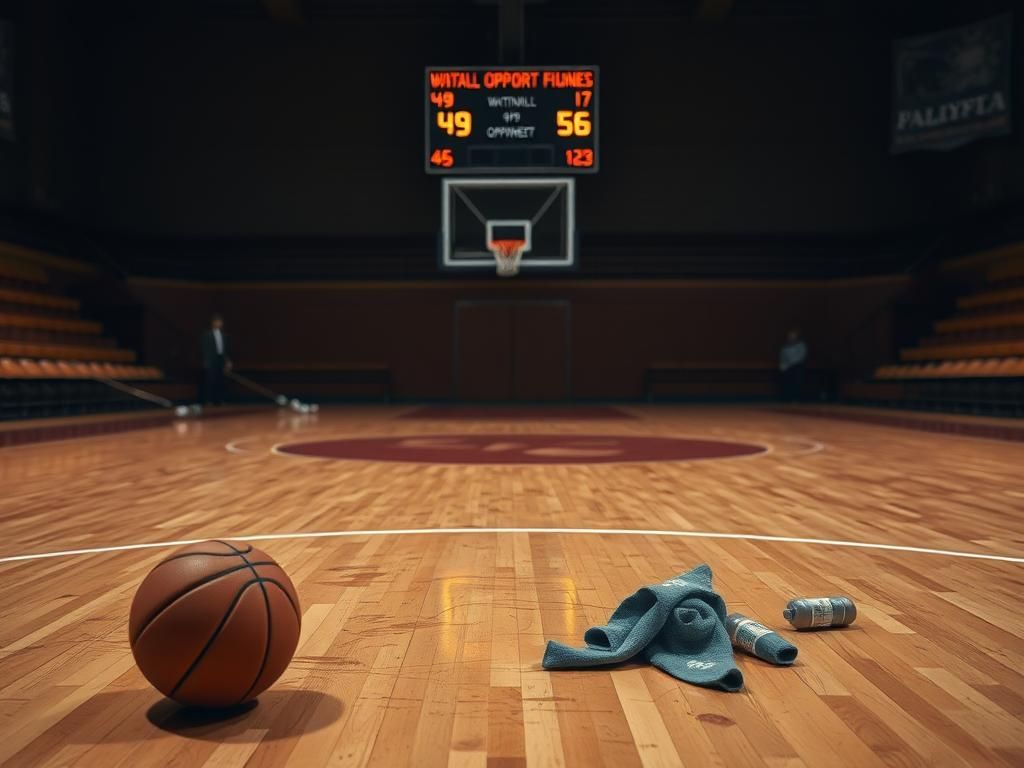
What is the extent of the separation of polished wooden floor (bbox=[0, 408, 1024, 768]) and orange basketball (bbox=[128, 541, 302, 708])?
92 mm

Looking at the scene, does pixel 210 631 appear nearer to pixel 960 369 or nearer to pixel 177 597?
pixel 177 597

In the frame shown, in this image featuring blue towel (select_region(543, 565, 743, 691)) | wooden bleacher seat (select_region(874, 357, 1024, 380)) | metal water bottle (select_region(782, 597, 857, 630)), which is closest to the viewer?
blue towel (select_region(543, 565, 743, 691))

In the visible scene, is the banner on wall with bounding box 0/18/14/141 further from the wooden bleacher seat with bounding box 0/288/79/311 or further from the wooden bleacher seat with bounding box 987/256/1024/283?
the wooden bleacher seat with bounding box 987/256/1024/283

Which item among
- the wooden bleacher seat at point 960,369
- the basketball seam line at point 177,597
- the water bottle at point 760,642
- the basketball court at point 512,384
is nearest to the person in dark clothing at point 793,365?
the basketball court at point 512,384

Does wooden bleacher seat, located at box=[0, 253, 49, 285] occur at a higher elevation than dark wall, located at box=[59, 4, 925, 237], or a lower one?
lower

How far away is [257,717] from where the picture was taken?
207cm

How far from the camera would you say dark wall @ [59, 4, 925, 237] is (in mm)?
17656

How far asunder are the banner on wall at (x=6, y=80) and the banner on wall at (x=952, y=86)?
1484cm

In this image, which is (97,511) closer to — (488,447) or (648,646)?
(648,646)

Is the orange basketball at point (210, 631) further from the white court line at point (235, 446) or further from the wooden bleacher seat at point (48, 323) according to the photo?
the wooden bleacher seat at point (48, 323)

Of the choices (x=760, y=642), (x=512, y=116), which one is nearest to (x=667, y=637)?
(x=760, y=642)

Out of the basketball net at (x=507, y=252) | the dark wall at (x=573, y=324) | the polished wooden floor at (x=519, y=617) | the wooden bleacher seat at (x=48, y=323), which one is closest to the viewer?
the polished wooden floor at (x=519, y=617)

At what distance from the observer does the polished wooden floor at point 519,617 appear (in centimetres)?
194

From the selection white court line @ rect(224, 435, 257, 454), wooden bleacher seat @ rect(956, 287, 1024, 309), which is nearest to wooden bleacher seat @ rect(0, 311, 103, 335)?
white court line @ rect(224, 435, 257, 454)
